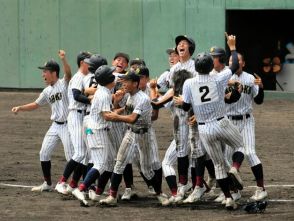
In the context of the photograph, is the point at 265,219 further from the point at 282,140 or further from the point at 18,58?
the point at 18,58

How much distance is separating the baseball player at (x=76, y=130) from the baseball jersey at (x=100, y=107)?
2.08ft

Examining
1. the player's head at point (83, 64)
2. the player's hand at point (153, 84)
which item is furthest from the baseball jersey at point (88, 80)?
the player's hand at point (153, 84)

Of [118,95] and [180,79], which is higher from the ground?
[180,79]

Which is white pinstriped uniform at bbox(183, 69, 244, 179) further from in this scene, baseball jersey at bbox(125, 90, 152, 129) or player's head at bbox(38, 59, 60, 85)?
player's head at bbox(38, 59, 60, 85)

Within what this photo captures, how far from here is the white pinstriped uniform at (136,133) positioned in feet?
38.7

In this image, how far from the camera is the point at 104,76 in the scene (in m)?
11.8

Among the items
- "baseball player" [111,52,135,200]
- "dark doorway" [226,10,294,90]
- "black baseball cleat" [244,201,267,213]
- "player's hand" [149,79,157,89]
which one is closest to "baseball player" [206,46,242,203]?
"black baseball cleat" [244,201,267,213]

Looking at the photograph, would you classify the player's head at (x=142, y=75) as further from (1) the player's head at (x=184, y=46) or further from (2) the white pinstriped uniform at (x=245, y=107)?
(2) the white pinstriped uniform at (x=245, y=107)

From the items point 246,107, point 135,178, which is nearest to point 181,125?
point 246,107

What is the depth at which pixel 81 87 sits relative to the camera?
12625 millimetres

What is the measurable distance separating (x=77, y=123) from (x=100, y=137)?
0.91 metres

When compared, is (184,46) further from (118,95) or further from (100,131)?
(100,131)

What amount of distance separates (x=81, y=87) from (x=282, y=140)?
20.9 ft

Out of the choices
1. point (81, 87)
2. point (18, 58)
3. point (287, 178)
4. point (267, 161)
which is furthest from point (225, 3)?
point (81, 87)
